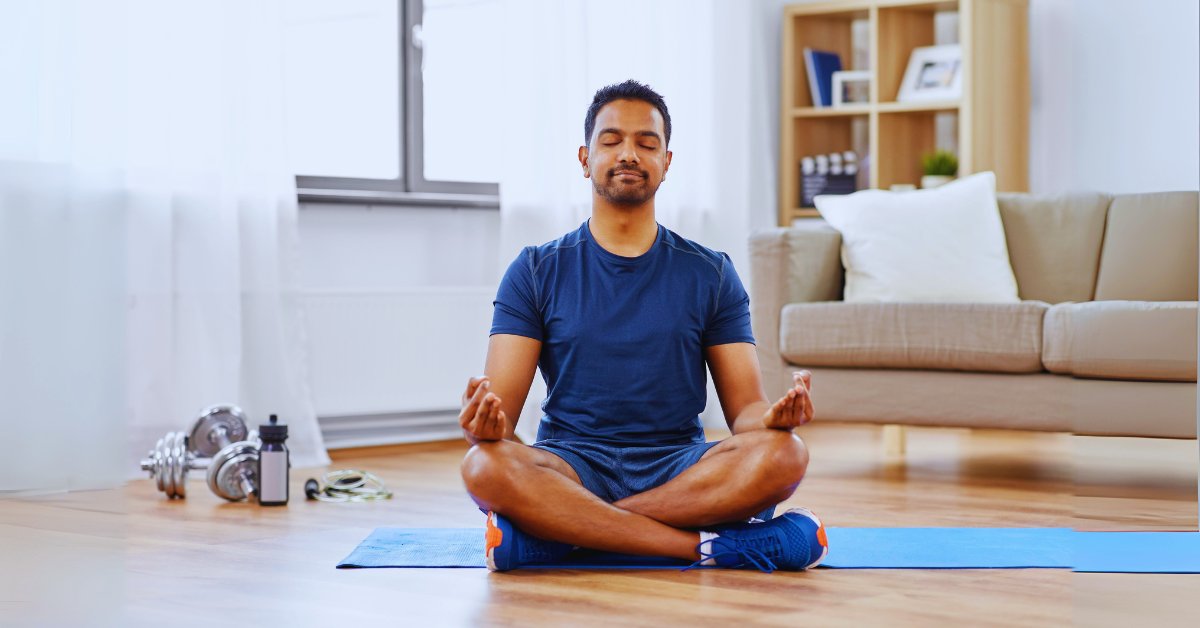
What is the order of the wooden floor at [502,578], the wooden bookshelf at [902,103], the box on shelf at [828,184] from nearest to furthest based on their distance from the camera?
the wooden floor at [502,578], the wooden bookshelf at [902,103], the box on shelf at [828,184]

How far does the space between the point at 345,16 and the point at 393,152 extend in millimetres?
440

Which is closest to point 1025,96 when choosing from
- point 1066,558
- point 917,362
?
point 917,362

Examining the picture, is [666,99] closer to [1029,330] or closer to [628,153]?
[1029,330]

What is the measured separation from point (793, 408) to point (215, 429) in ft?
5.83

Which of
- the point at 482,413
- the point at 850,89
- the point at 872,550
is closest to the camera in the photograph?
the point at 482,413

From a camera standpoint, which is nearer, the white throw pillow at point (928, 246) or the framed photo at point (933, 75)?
the white throw pillow at point (928, 246)

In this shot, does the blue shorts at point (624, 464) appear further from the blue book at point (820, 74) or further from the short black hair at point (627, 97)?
the blue book at point (820, 74)

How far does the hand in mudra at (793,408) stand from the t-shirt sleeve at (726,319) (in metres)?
0.23

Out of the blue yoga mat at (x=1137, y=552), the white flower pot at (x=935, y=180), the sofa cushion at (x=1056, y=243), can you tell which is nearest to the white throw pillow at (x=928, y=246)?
the sofa cushion at (x=1056, y=243)

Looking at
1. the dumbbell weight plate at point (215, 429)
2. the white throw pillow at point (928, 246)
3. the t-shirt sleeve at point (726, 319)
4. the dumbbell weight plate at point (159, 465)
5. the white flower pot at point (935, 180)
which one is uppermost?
the white flower pot at point (935, 180)

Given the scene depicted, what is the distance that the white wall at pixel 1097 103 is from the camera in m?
4.32

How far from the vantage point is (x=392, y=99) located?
468 centimetres

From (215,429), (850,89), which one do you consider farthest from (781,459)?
(850,89)

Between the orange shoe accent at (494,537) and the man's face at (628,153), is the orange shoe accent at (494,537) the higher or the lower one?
the lower one
